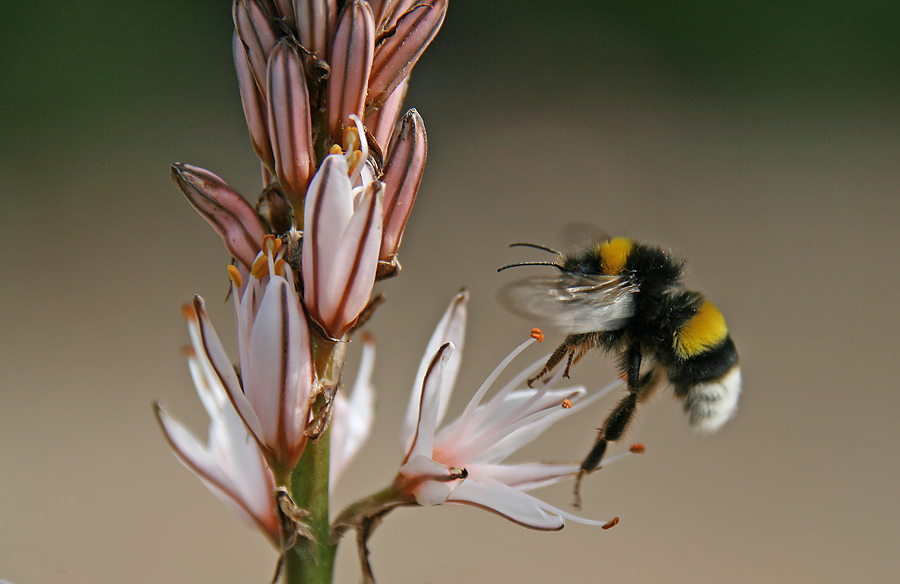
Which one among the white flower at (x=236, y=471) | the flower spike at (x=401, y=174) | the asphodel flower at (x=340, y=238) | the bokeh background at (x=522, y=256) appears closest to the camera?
the asphodel flower at (x=340, y=238)

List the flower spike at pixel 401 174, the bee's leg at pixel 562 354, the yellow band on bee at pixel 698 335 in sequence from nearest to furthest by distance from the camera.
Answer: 1. the flower spike at pixel 401 174
2. the bee's leg at pixel 562 354
3. the yellow band on bee at pixel 698 335

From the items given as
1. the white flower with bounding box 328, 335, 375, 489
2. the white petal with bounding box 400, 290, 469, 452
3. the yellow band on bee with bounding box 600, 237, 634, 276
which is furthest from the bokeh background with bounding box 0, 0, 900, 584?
the yellow band on bee with bounding box 600, 237, 634, 276

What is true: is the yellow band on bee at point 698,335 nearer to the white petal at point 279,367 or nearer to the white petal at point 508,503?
the white petal at point 508,503

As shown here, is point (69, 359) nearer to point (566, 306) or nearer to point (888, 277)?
point (566, 306)

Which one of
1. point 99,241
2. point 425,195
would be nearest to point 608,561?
point 425,195

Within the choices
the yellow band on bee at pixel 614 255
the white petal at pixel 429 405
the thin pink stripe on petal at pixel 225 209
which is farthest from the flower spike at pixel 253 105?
the yellow band on bee at pixel 614 255

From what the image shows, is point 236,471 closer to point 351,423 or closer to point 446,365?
point 351,423

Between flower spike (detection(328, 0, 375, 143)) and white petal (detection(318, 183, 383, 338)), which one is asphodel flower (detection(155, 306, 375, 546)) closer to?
white petal (detection(318, 183, 383, 338))
